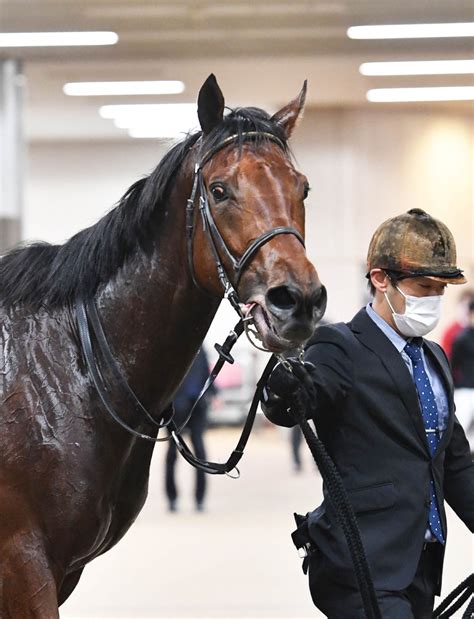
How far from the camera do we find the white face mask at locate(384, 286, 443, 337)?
3.02 meters

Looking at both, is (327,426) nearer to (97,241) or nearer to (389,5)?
(97,241)

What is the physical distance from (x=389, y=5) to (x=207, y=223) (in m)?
3.97

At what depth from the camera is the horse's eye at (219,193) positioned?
2803 mm

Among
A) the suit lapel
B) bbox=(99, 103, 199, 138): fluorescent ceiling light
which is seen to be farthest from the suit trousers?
bbox=(99, 103, 199, 138): fluorescent ceiling light

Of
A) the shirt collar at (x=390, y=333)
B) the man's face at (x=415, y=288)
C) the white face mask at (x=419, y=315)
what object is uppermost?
the man's face at (x=415, y=288)

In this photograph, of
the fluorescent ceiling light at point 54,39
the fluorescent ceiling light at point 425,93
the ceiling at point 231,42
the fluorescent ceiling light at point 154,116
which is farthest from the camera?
the fluorescent ceiling light at point 154,116

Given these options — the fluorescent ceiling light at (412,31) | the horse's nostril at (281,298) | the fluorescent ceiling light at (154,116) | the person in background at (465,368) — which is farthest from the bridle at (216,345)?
the person in background at (465,368)

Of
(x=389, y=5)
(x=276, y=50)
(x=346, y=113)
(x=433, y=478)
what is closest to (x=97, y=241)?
(x=433, y=478)

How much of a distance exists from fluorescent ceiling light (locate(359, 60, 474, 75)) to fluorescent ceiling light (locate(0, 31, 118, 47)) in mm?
1777

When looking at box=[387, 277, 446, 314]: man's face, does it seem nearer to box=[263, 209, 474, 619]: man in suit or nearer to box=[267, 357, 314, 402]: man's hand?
box=[263, 209, 474, 619]: man in suit

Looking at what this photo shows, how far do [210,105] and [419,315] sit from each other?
768 mm

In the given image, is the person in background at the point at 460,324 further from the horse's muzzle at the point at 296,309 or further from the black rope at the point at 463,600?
the horse's muzzle at the point at 296,309

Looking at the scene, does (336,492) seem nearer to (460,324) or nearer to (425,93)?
(425,93)

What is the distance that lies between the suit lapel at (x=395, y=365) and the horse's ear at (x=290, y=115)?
0.56 metres
